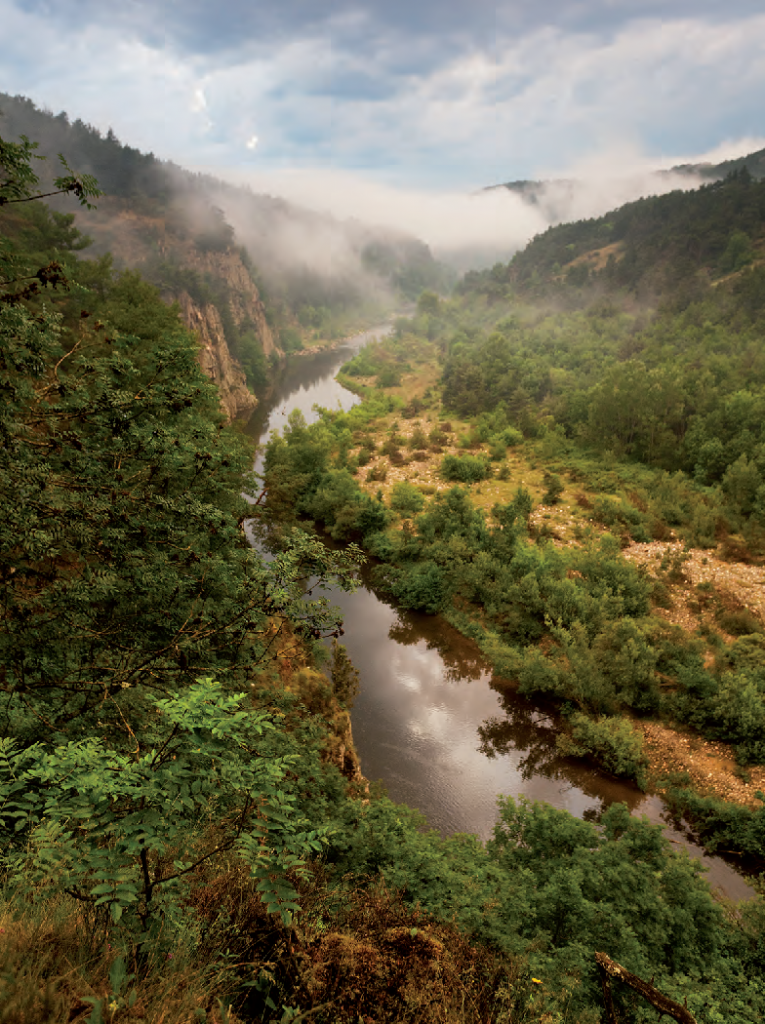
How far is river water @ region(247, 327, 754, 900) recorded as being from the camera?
47.9 ft

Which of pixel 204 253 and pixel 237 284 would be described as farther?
pixel 237 284

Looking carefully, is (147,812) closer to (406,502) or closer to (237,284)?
(406,502)

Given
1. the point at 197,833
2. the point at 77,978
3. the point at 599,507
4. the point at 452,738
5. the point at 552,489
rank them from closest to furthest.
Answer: the point at 77,978 → the point at 197,833 → the point at 452,738 → the point at 599,507 → the point at 552,489

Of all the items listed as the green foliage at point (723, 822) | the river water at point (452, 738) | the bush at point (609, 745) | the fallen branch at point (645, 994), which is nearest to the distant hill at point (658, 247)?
the river water at point (452, 738)

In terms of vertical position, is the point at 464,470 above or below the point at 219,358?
below

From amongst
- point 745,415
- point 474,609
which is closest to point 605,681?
point 474,609

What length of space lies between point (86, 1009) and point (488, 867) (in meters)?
7.32

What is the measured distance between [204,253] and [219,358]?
109ft

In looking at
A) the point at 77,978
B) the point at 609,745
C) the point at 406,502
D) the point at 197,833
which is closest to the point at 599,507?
the point at 406,502

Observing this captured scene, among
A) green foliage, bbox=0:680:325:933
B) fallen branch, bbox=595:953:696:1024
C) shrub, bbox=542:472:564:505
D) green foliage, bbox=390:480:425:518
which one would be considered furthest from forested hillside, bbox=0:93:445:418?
fallen branch, bbox=595:953:696:1024

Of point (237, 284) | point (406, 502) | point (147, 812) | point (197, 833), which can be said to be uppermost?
point (237, 284)

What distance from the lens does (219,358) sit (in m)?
55.8

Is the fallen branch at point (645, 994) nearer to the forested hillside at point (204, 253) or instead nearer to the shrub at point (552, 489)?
the shrub at point (552, 489)

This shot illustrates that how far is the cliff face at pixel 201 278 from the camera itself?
54.4 meters
